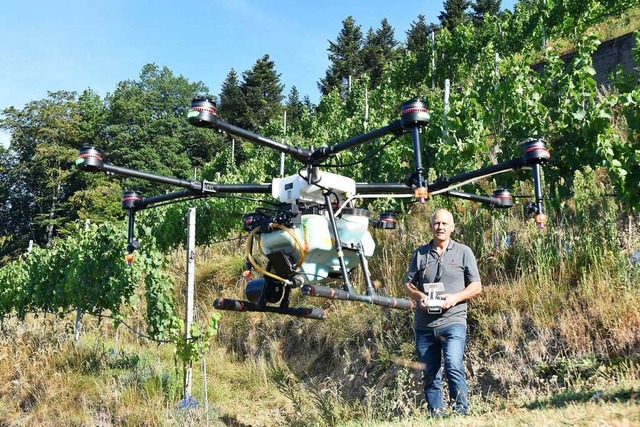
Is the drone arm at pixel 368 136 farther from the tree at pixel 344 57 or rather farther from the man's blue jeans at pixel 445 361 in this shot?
the tree at pixel 344 57

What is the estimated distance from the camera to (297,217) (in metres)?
4.22

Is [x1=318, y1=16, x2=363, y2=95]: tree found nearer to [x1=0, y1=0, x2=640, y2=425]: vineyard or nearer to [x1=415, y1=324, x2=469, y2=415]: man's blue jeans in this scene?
[x1=0, y1=0, x2=640, y2=425]: vineyard

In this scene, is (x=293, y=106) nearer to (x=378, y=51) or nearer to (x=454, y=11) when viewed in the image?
(x=378, y=51)

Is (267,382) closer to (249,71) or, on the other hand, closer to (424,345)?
(424,345)

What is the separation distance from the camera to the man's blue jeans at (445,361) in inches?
196

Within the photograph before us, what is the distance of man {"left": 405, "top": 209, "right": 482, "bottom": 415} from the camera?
5031mm

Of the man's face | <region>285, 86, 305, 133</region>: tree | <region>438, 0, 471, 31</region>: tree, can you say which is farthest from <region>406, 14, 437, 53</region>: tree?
the man's face

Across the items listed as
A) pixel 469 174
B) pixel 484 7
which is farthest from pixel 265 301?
pixel 484 7

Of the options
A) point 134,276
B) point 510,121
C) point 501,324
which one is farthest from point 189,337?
point 510,121

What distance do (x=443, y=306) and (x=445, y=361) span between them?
45cm

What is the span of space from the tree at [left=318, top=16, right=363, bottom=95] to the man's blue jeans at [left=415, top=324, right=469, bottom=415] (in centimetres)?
4239

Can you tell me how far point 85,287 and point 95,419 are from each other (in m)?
3.48

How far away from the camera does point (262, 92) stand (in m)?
47.6

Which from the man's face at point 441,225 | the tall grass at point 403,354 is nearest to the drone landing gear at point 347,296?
the tall grass at point 403,354
